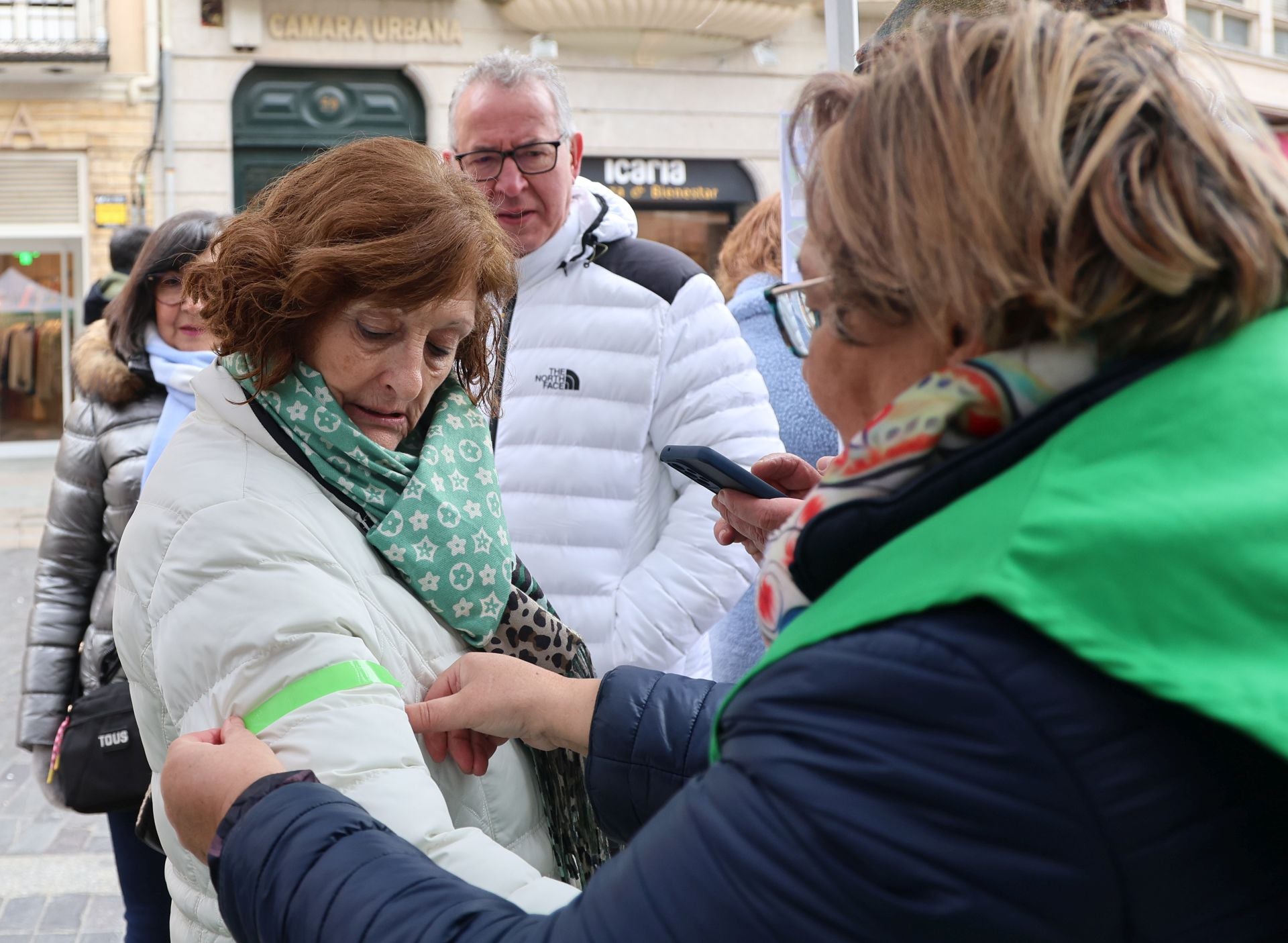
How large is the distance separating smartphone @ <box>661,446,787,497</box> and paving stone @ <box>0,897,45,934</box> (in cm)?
327

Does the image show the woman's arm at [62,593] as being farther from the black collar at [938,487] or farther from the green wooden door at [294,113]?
the green wooden door at [294,113]

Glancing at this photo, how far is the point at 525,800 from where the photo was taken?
1715mm

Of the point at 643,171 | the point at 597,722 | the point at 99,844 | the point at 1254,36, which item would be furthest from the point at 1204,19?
the point at 597,722

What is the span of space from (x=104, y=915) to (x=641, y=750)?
10.8 feet

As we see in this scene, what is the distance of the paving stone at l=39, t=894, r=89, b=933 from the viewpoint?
3.98m

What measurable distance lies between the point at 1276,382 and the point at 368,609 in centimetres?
105

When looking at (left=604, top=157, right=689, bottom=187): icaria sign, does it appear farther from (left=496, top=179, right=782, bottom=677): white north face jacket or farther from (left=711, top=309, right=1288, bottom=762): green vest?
(left=711, top=309, right=1288, bottom=762): green vest

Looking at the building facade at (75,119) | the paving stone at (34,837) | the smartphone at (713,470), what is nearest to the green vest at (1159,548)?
the smartphone at (713,470)

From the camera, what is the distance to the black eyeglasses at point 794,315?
130cm

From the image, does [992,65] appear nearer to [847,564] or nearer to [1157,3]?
[847,564]

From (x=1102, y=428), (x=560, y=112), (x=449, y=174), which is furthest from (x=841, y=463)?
(x=560, y=112)

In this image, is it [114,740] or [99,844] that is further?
[99,844]

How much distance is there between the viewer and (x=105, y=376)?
3.43 metres

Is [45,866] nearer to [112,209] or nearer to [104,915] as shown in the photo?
[104,915]
